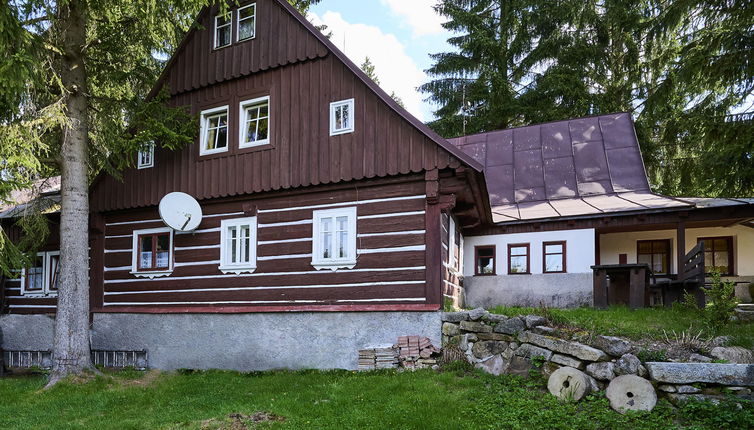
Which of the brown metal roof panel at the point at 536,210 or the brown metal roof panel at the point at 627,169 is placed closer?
the brown metal roof panel at the point at 536,210

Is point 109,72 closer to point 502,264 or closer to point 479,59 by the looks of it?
point 502,264

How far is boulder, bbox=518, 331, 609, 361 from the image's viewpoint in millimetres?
8531

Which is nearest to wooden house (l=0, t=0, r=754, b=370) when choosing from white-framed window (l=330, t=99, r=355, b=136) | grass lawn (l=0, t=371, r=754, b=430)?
white-framed window (l=330, t=99, r=355, b=136)

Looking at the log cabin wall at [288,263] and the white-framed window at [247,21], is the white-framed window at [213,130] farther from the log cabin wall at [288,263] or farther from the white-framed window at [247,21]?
the white-framed window at [247,21]

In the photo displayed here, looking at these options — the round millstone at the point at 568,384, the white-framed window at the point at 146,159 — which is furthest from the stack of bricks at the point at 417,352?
the white-framed window at the point at 146,159

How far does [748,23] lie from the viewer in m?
12.3

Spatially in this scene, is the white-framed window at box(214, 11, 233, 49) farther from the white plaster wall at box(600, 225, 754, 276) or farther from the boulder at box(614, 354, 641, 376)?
the white plaster wall at box(600, 225, 754, 276)

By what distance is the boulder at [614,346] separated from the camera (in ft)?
27.7

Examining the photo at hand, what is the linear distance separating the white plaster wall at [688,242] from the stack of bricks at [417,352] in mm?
9628

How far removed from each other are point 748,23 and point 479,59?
16113mm

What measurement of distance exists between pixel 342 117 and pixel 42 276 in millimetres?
10598

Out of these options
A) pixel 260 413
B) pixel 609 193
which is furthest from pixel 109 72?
pixel 609 193

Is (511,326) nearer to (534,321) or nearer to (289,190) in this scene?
(534,321)

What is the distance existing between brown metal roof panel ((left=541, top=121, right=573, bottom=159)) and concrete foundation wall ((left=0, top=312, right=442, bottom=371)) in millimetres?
10519
